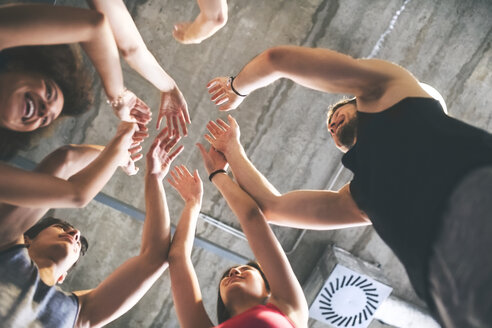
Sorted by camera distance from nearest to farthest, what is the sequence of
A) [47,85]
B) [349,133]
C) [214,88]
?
1. [47,85]
2. [349,133]
3. [214,88]

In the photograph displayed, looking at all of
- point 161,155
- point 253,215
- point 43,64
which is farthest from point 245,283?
point 43,64

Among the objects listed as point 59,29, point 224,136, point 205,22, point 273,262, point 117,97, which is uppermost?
point 205,22

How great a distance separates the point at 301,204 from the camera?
1.99 metres

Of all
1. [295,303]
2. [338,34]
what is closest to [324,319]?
[295,303]

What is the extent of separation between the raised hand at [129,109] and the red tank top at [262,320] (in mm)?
Result: 1314

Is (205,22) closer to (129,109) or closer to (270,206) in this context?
(129,109)

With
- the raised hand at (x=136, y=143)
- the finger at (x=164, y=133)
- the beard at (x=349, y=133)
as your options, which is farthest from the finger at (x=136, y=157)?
the beard at (x=349, y=133)

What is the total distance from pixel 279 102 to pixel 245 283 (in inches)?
62.9

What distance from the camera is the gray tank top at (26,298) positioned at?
1.48m

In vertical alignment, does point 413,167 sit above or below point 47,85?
above

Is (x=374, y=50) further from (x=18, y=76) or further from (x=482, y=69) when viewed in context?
(x=18, y=76)

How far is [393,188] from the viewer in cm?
128

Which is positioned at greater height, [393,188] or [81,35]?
[393,188]

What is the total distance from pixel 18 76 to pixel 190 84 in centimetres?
164
